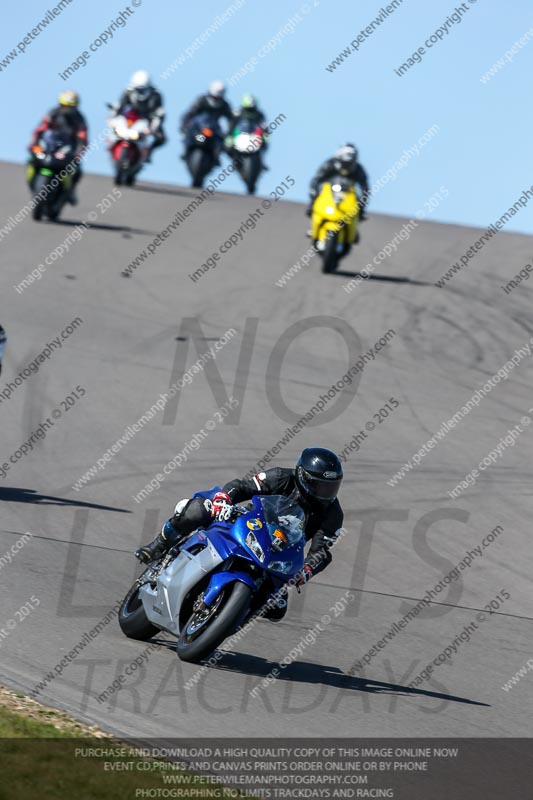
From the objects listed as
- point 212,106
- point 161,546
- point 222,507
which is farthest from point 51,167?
point 222,507

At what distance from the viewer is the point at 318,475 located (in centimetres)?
771

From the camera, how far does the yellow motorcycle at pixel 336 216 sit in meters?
20.2

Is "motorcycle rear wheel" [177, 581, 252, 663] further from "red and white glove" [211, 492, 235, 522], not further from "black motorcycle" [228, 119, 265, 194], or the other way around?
"black motorcycle" [228, 119, 265, 194]

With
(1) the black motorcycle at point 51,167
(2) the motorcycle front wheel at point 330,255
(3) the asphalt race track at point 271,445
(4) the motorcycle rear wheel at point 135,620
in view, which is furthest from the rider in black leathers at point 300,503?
(1) the black motorcycle at point 51,167

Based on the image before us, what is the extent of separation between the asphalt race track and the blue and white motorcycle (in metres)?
0.30

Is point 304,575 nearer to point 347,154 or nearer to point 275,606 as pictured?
point 275,606

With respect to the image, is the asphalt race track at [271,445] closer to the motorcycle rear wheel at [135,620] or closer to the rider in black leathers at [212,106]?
the motorcycle rear wheel at [135,620]

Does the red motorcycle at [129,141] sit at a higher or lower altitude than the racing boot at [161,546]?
higher

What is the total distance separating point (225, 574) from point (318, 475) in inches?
35.6

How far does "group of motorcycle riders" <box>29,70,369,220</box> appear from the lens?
20906mm

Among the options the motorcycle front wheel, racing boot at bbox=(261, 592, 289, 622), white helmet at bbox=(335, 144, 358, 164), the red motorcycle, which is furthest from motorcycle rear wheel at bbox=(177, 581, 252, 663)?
the red motorcycle

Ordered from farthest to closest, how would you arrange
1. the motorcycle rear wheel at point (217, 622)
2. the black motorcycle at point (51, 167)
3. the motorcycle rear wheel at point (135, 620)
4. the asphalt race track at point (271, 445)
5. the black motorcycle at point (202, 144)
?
the black motorcycle at point (202, 144)
the black motorcycle at point (51, 167)
the motorcycle rear wheel at point (135, 620)
the asphalt race track at point (271, 445)
the motorcycle rear wheel at point (217, 622)

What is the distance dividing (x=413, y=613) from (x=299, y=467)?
2718 millimetres

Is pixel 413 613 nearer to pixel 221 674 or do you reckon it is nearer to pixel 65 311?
pixel 221 674
